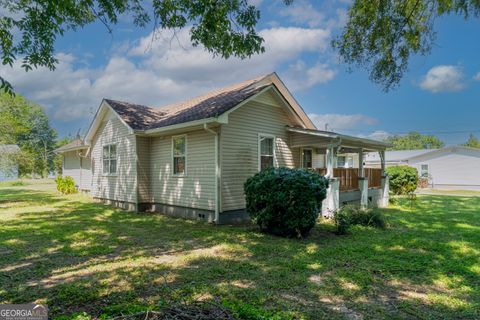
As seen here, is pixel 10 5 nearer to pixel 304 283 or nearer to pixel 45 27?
pixel 45 27

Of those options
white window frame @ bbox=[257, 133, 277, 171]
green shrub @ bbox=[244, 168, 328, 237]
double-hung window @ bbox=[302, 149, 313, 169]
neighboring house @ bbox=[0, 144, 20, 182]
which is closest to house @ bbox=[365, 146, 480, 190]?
double-hung window @ bbox=[302, 149, 313, 169]

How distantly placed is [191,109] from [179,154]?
79.4 inches

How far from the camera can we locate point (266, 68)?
13.7 meters

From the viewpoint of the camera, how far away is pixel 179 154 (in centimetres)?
1067

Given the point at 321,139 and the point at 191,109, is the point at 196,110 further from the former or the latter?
the point at 321,139

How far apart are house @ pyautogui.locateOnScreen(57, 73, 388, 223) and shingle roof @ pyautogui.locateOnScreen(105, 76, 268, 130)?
0.14ft

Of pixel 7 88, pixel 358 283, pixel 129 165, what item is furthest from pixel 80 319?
pixel 129 165

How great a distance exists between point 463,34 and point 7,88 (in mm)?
11598

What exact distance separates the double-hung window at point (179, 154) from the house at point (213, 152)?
36 mm

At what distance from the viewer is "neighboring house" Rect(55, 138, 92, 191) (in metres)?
18.7

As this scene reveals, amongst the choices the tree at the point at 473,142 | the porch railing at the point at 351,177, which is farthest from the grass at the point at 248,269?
the tree at the point at 473,142

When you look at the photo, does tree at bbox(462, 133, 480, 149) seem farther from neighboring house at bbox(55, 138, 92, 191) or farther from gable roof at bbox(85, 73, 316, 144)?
neighboring house at bbox(55, 138, 92, 191)

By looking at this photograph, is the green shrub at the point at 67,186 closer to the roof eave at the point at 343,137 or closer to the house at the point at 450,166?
the roof eave at the point at 343,137

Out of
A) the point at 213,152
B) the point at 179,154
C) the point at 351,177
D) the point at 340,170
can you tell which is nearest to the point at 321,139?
the point at 340,170
